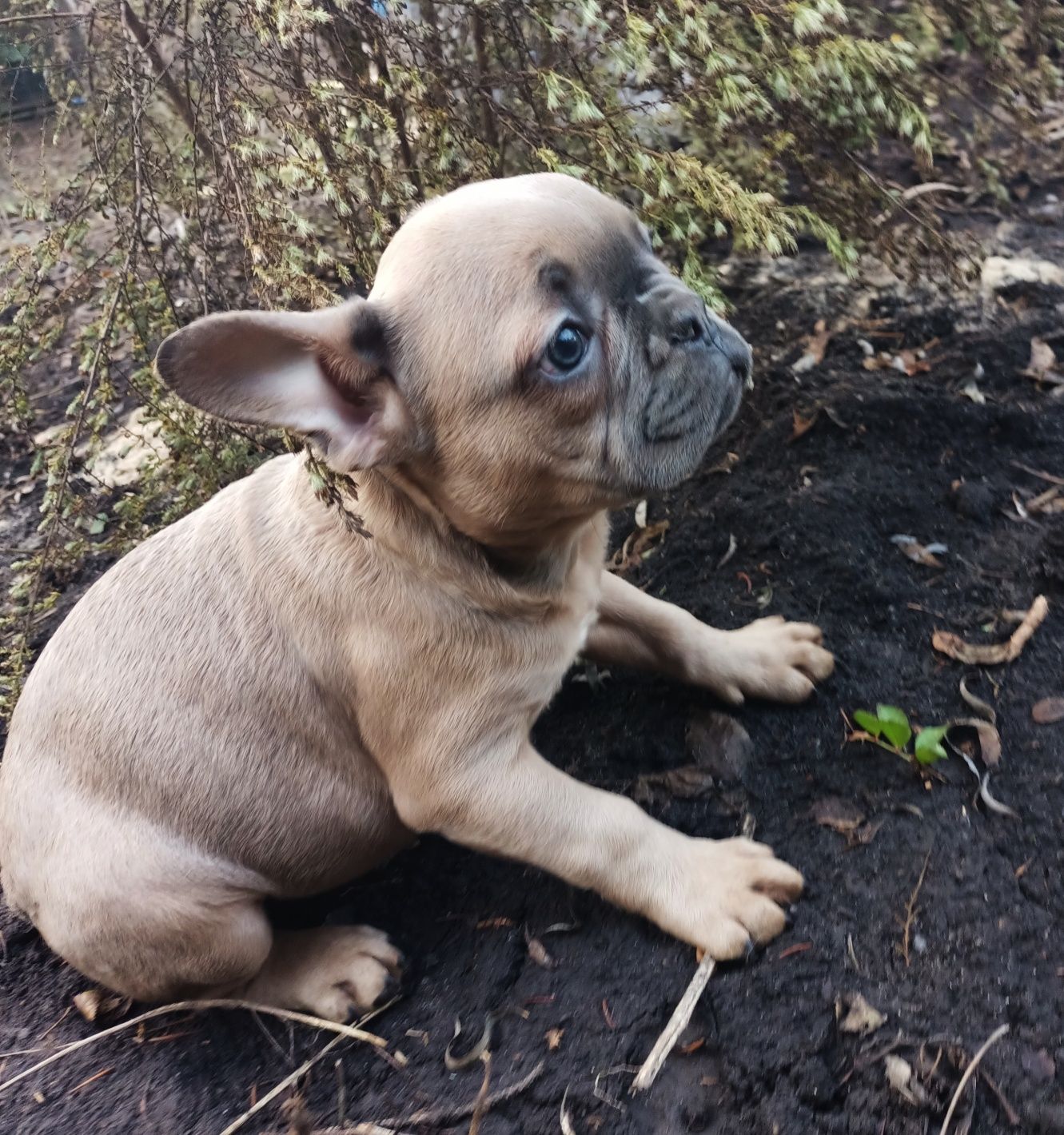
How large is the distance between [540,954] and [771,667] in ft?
4.16

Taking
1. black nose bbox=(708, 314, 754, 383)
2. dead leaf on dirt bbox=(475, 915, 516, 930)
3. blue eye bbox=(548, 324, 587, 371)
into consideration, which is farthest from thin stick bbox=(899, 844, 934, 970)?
blue eye bbox=(548, 324, 587, 371)

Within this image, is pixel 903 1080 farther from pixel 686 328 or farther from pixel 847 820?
pixel 686 328

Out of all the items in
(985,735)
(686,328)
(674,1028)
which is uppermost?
(686,328)

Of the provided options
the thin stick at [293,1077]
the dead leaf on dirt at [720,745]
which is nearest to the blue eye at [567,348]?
the dead leaf on dirt at [720,745]

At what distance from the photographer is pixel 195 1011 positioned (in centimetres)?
340

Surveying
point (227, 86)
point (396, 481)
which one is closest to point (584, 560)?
point (396, 481)

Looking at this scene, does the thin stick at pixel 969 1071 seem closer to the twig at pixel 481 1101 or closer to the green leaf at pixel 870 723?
the green leaf at pixel 870 723

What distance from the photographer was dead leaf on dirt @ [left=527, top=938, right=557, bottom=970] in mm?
3076

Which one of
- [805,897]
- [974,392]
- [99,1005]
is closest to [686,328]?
[805,897]

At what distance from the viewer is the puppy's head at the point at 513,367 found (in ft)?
8.34

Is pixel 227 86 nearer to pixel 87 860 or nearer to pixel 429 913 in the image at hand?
pixel 87 860

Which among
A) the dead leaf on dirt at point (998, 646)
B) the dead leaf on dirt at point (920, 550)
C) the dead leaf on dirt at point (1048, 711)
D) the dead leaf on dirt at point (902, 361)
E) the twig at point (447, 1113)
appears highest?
the dead leaf on dirt at point (902, 361)

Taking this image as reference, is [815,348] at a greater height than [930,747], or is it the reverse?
[815,348]

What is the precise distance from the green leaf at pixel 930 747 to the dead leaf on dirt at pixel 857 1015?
0.81 metres
